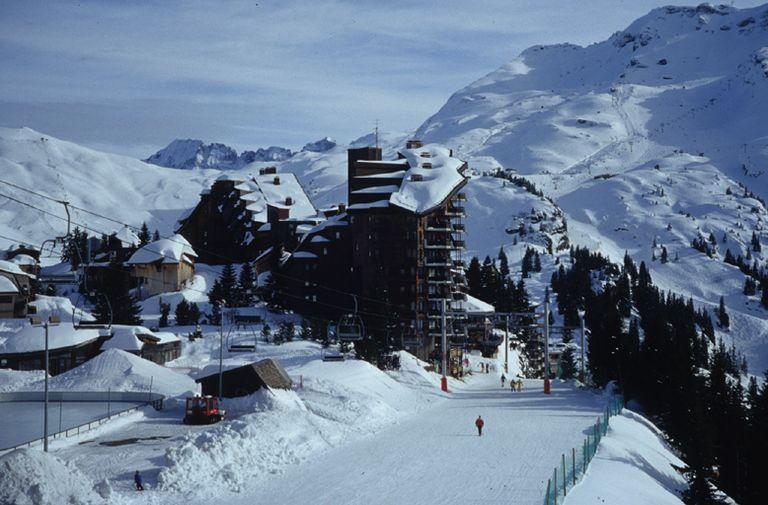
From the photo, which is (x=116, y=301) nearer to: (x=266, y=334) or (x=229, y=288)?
(x=266, y=334)

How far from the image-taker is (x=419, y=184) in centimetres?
11388

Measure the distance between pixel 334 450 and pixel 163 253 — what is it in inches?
2981

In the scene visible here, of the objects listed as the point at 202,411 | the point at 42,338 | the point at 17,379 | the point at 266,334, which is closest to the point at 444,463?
the point at 202,411

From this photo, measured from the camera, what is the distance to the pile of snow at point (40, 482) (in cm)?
3100

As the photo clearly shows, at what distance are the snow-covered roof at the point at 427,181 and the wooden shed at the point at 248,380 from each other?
50.7 m

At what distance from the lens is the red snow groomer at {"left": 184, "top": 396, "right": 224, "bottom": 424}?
2157 inches

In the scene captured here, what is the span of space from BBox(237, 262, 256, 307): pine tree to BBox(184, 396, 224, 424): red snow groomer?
194ft

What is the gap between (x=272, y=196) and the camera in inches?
5925

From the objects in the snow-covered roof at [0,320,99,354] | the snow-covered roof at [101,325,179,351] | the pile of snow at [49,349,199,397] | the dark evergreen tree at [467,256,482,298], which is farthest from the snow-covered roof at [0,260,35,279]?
the dark evergreen tree at [467,256,482,298]

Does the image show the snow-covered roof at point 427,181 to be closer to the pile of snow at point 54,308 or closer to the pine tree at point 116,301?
the pine tree at point 116,301

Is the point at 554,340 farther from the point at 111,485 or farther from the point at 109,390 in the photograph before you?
the point at 111,485

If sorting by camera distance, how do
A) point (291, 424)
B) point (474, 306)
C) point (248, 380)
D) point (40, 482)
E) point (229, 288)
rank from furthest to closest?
point (474, 306) → point (229, 288) → point (248, 380) → point (291, 424) → point (40, 482)

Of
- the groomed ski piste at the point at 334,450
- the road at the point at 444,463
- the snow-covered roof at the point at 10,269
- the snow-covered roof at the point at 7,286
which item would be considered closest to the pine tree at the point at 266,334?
the groomed ski piste at the point at 334,450

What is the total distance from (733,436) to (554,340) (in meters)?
120
